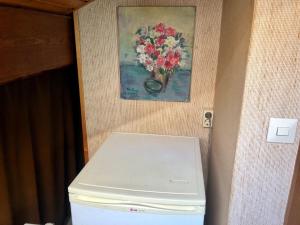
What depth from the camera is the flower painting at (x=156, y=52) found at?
156cm

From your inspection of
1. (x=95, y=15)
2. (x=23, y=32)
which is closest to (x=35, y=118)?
(x=23, y=32)

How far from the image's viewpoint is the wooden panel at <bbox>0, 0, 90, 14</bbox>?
3.40 feet

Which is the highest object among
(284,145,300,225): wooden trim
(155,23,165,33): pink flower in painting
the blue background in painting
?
(155,23,165,33): pink flower in painting

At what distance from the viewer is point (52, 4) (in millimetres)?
1270

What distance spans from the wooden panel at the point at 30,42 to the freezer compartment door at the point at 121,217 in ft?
2.15

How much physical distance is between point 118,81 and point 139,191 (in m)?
0.85

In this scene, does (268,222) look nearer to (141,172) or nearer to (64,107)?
(141,172)

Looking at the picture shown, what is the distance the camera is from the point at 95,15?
5.31 ft

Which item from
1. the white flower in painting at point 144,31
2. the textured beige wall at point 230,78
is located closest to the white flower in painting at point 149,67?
the white flower in painting at point 144,31

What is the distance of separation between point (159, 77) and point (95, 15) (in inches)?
22.7

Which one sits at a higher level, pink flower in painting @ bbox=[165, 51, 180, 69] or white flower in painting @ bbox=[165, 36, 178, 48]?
white flower in painting @ bbox=[165, 36, 178, 48]

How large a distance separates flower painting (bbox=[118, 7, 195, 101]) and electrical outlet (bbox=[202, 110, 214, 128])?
16 cm
